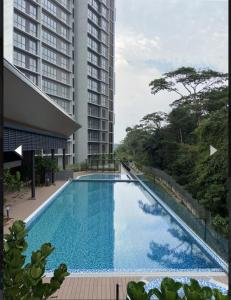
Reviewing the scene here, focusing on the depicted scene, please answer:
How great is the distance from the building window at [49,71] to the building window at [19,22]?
17.1ft

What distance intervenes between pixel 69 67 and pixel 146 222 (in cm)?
3537

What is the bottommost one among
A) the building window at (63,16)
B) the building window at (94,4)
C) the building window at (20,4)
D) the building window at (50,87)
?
the building window at (50,87)

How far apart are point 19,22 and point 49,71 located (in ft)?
23.2

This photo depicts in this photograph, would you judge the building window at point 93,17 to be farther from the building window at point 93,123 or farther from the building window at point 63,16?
the building window at point 93,123

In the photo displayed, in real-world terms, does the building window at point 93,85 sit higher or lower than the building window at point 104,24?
lower

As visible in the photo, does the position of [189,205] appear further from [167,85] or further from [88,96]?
[88,96]

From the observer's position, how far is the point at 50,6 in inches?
1671

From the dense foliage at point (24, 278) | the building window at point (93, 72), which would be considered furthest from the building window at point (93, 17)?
the dense foliage at point (24, 278)

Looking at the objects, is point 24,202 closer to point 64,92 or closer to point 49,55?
point 49,55

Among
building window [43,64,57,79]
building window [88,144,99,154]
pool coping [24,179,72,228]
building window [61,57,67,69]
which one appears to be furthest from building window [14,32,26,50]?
pool coping [24,179,72,228]

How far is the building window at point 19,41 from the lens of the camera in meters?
36.1

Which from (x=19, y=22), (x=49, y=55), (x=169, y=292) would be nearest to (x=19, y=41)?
(x=19, y=22)

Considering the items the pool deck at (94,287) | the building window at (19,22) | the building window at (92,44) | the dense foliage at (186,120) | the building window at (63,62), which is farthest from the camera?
the building window at (92,44)

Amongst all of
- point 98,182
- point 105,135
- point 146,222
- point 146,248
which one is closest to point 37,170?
point 98,182
